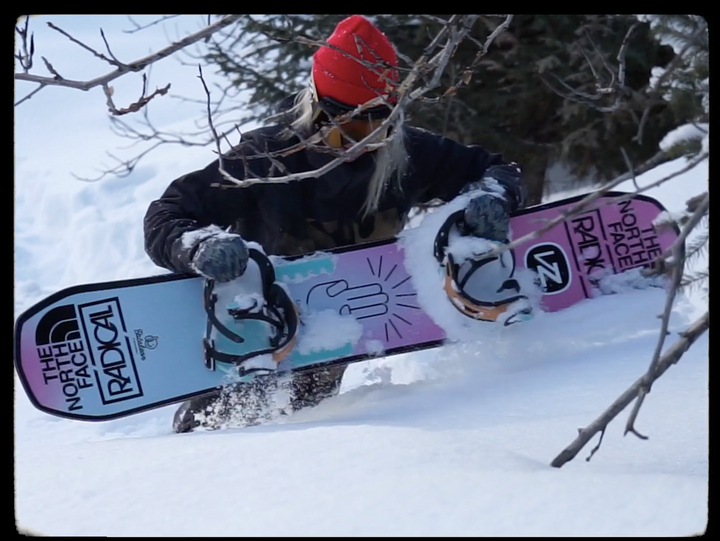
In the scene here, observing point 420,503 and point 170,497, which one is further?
point 170,497

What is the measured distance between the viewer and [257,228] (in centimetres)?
284

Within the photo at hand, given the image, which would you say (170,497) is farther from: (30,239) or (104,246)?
(30,239)

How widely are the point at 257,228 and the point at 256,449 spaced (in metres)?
1.16

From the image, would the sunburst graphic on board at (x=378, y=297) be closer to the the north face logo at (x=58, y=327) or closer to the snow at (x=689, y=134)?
the the north face logo at (x=58, y=327)

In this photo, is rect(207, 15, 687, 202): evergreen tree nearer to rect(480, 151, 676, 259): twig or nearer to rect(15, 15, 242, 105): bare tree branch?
rect(15, 15, 242, 105): bare tree branch

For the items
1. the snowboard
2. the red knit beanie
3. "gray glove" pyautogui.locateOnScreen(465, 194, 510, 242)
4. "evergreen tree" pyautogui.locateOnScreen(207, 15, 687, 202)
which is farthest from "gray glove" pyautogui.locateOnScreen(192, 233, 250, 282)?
"evergreen tree" pyautogui.locateOnScreen(207, 15, 687, 202)

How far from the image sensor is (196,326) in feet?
8.49

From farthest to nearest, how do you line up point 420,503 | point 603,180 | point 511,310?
point 603,180 < point 511,310 < point 420,503

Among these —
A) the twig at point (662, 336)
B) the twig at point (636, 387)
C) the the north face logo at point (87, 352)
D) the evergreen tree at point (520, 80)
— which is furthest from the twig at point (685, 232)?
the evergreen tree at point (520, 80)

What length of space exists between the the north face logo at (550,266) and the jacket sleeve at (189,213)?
1037 mm

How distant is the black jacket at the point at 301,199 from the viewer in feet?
8.61

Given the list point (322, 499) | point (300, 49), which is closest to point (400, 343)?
point (322, 499)

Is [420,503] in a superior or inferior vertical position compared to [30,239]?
inferior

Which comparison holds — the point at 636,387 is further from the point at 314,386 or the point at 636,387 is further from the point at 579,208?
the point at 314,386
